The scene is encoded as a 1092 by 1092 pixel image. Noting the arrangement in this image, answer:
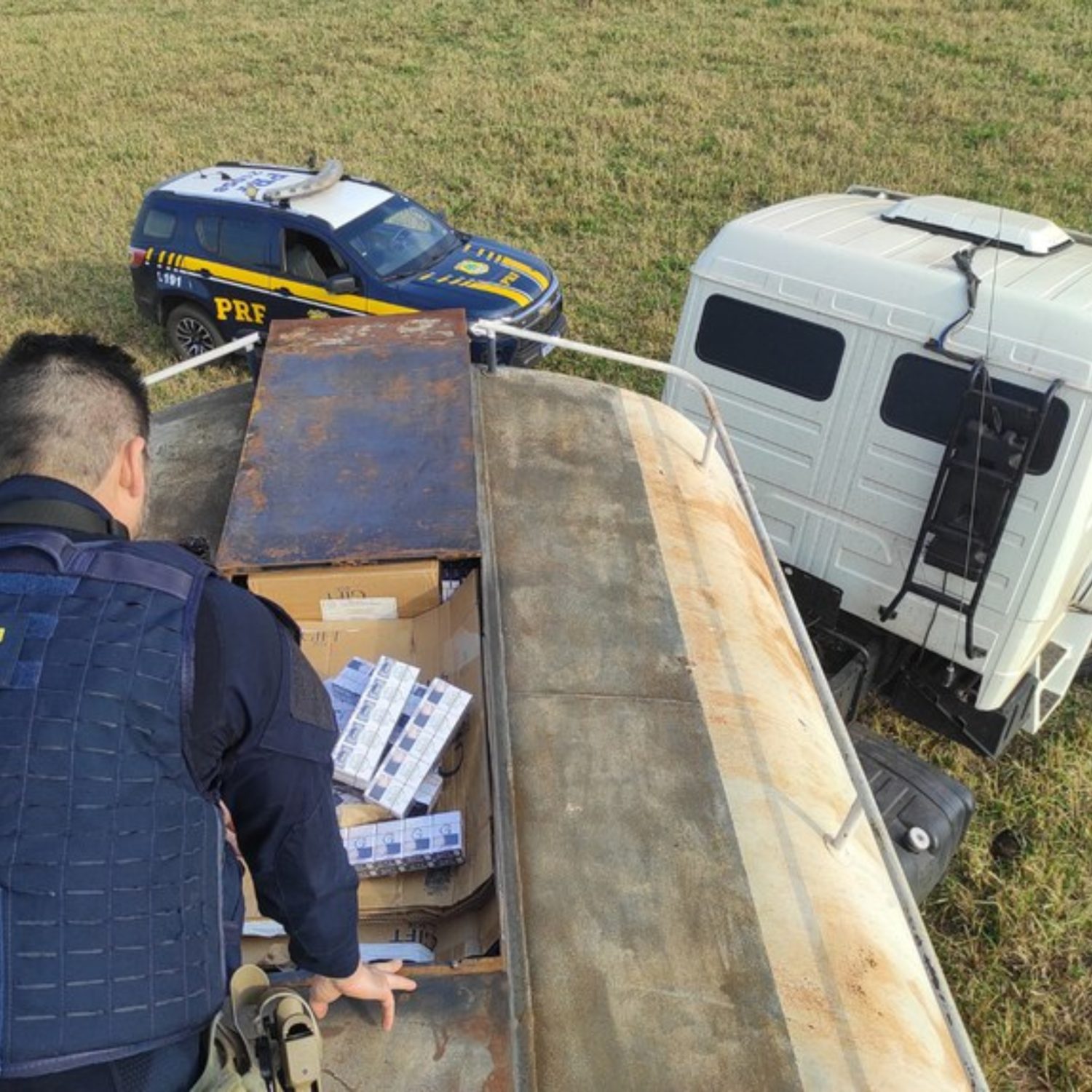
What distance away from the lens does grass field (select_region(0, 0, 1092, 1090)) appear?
18.7 feet

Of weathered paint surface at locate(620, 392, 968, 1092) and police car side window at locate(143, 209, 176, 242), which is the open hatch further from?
police car side window at locate(143, 209, 176, 242)

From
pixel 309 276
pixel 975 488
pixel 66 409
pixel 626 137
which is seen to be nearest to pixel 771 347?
pixel 975 488

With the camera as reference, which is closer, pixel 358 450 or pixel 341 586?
pixel 341 586

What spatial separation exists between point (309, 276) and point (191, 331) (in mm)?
1904

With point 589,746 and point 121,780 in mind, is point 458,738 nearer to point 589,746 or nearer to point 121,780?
point 589,746

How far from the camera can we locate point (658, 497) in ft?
16.1

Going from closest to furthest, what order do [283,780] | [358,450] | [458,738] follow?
[283,780], [458,738], [358,450]

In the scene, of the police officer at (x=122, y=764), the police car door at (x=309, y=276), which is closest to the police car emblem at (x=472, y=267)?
the police car door at (x=309, y=276)

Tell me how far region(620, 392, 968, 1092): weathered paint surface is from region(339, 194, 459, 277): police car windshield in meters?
6.28

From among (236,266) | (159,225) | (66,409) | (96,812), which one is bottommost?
(236,266)

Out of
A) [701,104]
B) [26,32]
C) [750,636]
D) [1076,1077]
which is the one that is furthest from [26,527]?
[26,32]

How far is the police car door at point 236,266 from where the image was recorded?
10625 millimetres

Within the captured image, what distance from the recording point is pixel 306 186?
424 inches

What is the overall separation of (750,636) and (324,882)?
2.46 metres
